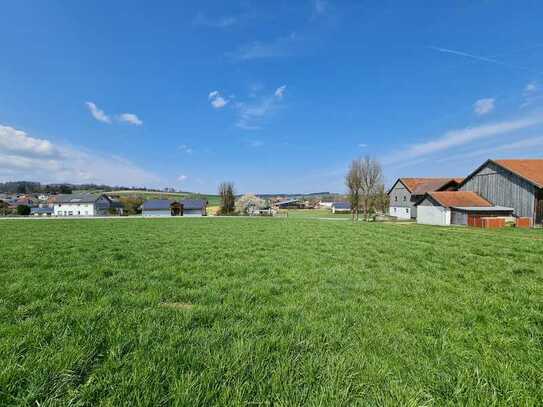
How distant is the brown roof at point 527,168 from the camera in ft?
93.4

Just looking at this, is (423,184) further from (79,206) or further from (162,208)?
(79,206)

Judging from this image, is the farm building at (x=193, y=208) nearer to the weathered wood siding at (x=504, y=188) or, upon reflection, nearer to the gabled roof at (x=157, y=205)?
the gabled roof at (x=157, y=205)

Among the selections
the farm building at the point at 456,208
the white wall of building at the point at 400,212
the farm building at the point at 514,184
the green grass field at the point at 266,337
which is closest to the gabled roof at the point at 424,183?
the white wall of building at the point at 400,212

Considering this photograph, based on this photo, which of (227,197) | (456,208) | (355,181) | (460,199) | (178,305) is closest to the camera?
(178,305)

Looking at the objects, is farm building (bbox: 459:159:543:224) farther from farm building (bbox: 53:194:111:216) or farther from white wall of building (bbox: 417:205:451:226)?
farm building (bbox: 53:194:111:216)

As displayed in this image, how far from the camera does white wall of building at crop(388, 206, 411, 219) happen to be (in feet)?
171

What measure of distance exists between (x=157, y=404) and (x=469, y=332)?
3.77m

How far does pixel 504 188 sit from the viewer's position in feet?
104

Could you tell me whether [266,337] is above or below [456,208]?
below

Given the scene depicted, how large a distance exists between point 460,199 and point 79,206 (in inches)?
4048

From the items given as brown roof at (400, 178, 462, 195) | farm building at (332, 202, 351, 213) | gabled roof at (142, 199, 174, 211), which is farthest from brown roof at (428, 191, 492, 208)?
gabled roof at (142, 199, 174, 211)

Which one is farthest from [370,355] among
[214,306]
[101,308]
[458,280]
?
[458,280]

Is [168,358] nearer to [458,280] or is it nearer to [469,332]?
[469,332]

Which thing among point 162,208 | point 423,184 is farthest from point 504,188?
point 162,208
